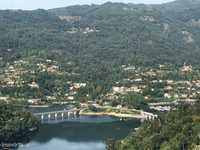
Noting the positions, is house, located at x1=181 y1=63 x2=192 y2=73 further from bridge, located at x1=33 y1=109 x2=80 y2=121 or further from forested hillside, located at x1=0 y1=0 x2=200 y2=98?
bridge, located at x1=33 y1=109 x2=80 y2=121

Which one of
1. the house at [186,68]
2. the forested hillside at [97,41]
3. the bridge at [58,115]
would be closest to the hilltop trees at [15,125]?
the bridge at [58,115]

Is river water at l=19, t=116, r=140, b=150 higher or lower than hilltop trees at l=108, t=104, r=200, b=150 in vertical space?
lower

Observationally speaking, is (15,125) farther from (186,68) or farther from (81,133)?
(186,68)

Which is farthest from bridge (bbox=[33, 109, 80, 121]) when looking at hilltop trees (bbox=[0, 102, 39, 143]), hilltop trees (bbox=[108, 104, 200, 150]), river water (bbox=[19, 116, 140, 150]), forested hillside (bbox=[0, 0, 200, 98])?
hilltop trees (bbox=[108, 104, 200, 150])

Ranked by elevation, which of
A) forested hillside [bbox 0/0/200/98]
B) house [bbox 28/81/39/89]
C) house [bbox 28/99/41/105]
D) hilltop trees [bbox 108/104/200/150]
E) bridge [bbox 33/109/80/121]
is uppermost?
hilltop trees [bbox 108/104/200/150]

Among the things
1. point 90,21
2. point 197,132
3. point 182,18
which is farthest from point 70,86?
point 182,18

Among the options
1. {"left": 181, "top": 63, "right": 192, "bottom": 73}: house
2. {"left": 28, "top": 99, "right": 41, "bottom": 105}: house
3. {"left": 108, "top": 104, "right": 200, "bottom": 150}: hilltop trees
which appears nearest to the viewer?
{"left": 108, "top": 104, "right": 200, "bottom": 150}: hilltop trees

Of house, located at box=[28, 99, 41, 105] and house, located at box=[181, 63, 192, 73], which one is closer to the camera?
house, located at box=[28, 99, 41, 105]

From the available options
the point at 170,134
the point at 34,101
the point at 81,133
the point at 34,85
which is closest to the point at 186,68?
the point at 34,85

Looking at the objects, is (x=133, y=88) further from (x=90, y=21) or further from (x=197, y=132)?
(x=90, y=21)
